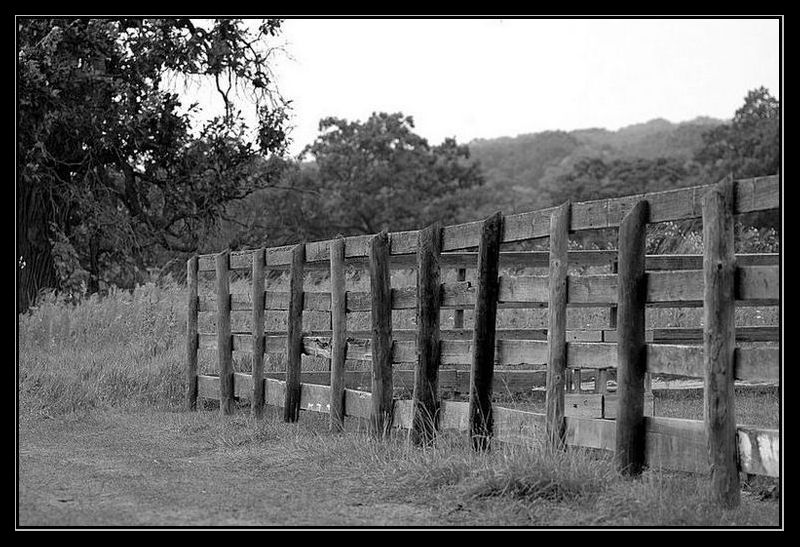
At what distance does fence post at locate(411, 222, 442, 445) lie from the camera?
8.48 m

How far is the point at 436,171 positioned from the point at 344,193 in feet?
15.6

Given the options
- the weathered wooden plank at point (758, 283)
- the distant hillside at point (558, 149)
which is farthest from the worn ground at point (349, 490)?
the distant hillside at point (558, 149)

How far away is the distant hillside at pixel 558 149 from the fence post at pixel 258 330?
2033 inches

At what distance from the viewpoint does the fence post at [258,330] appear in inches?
448

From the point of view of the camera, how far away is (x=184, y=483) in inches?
303

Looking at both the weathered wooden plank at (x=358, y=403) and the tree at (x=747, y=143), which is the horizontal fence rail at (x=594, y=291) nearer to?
the weathered wooden plank at (x=358, y=403)

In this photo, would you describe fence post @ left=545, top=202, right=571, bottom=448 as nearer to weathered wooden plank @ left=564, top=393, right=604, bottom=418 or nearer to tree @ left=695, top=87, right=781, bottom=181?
weathered wooden plank @ left=564, top=393, right=604, bottom=418

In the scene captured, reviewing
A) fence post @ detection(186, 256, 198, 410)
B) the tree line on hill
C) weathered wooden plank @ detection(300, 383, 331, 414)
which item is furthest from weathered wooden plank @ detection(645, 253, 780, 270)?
the tree line on hill

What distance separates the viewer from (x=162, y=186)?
2041 centimetres

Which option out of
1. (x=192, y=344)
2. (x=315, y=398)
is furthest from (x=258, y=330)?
(x=192, y=344)

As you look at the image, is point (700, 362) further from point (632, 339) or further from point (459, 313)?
point (459, 313)

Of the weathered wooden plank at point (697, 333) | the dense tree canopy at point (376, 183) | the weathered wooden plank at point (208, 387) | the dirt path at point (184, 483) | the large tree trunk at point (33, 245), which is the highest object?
the dense tree canopy at point (376, 183)

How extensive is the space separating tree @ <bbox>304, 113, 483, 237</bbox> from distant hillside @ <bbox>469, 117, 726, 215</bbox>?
13742mm

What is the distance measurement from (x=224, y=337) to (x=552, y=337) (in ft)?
19.0
